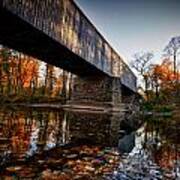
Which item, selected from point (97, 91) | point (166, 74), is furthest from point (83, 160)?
point (166, 74)

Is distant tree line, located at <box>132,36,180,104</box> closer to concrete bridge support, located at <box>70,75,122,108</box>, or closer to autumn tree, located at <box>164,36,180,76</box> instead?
autumn tree, located at <box>164,36,180,76</box>

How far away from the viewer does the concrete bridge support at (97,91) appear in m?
21.2

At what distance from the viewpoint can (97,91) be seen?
21875 mm

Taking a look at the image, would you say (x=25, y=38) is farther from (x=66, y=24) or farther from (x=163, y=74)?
(x=163, y=74)

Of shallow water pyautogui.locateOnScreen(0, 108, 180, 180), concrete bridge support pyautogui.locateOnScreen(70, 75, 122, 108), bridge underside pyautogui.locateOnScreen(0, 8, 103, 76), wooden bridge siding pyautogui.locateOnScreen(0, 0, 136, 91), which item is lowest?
shallow water pyautogui.locateOnScreen(0, 108, 180, 180)

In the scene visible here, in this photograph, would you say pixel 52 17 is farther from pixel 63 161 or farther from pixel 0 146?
pixel 63 161

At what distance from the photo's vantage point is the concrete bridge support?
21203 mm

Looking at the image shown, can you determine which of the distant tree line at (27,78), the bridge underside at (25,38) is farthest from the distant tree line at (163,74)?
the bridge underside at (25,38)

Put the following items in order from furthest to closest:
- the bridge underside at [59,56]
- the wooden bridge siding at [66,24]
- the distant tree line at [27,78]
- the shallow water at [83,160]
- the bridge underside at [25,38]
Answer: the distant tree line at [27,78]
the bridge underside at [59,56]
the bridge underside at [25,38]
the wooden bridge siding at [66,24]
the shallow water at [83,160]

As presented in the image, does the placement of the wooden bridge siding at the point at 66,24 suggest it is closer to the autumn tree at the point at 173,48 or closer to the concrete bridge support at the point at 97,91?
the concrete bridge support at the point at 97,91

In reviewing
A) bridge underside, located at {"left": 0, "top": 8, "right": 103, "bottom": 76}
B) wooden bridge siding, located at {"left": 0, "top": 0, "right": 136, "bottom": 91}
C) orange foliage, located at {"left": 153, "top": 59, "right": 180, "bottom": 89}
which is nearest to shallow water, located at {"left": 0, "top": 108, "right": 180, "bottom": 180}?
bridge underside, located at {"left": 0, "top": 8, "right": 103, "bottom": 76}

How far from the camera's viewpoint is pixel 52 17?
10328mm

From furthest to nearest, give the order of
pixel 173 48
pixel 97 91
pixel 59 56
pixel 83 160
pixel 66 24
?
pixel 173 48 → pixel 97 91 → pixel 59 56 → pixel 66 24 → pixel 83 160

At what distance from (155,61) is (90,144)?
35.8 meters
